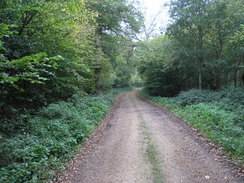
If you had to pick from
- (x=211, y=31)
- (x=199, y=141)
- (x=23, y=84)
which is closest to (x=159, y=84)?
(x=211, y=31)

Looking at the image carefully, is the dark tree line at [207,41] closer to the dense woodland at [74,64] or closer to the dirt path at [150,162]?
the dense woodland at [74,64]

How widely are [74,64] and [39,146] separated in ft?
16.5

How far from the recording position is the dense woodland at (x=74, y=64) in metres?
4.61

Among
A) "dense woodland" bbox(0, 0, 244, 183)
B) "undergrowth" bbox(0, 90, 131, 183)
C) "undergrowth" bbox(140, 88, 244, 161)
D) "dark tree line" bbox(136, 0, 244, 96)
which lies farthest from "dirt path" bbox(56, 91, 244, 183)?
"dark tree line" bbox(136, 0, 244, 96)

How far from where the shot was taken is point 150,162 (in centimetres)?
517

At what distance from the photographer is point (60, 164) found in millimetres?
4887

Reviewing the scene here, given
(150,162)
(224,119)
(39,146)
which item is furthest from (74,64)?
(224,119)

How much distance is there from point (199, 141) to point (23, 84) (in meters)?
7.79

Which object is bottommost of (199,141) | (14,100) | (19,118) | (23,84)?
(199,141)

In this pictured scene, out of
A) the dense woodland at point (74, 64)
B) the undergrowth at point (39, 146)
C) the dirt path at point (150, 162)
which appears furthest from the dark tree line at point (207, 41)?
the undergrowth at point (39, 146)

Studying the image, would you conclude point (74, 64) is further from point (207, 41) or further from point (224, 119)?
point (207, 41)

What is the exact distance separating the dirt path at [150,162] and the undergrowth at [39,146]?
22.9 inches

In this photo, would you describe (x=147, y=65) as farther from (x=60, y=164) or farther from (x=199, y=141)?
(x=60, y=164)

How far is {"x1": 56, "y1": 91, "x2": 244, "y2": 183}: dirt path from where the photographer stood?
439 centimetres
